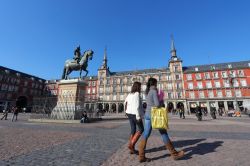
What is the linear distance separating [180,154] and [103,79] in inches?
2374

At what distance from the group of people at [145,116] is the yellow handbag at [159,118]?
14 centimetres

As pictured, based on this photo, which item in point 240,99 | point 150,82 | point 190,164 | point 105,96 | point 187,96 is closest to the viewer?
point 190,164

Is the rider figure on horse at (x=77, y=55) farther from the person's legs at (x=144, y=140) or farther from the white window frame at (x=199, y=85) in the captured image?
the white window frame at (x=199, y=85)

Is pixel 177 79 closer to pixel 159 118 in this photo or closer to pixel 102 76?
pixel 102 76

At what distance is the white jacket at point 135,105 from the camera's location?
12.8ft

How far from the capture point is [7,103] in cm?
5262

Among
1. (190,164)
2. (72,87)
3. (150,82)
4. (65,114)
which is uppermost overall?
(72,87)

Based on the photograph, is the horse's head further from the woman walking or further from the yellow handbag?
the yellow handbag

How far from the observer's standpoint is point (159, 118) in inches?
129

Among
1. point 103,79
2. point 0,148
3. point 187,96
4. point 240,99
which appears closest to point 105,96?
point 103,79

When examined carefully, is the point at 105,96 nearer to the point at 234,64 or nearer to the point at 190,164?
the point at 234,64

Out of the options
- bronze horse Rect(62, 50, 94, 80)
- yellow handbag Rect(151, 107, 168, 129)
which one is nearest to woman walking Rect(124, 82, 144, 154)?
yellow handbag Rect(151, 107, 168, 129)

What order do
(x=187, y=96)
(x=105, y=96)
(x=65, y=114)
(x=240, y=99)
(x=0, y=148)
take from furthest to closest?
(x=105, y=96)
(x=187, y=96)
(x=240, y=99)
(x=65, y=114)
(x=0, y=148)

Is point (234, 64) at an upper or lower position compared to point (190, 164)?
upper
